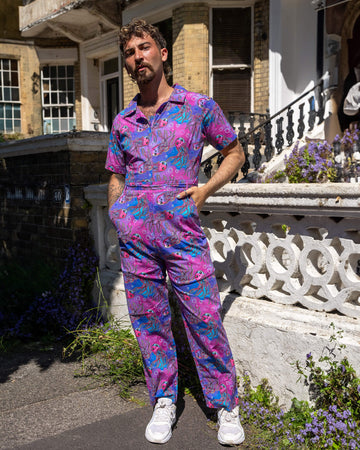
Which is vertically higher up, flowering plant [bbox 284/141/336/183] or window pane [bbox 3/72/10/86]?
window pane [bbox 3/72/10/86]

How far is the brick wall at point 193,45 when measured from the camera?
33.6ft

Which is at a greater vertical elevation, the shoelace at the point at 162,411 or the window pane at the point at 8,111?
the window pane at the point at 8,111

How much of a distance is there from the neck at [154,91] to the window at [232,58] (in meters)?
7.90

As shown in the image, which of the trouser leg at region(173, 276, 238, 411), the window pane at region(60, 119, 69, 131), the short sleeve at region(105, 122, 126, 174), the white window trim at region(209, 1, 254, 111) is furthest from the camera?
the window pane at region(60, 119, 69, 131)

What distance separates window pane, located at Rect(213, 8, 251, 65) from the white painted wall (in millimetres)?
747

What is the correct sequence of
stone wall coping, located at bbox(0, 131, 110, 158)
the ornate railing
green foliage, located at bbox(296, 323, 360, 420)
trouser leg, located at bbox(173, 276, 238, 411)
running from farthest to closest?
the ornate railing, stone wall coping, located at bbox(0, 131, 110, 158), trouser leg, located at bbox(173, 276, 238, 411), green foliage, located at bbox(296, 323, 360, 420)

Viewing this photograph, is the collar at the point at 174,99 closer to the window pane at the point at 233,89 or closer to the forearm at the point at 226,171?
the forearm at the point at 226,171

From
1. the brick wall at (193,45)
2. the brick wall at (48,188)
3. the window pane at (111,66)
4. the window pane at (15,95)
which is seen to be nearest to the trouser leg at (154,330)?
the brick wall at (48,188)

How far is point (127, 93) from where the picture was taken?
1220 cm

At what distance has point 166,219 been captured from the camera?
2662mm

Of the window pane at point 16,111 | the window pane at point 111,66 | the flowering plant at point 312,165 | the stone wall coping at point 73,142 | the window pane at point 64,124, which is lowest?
the flowering plant at point 312,165

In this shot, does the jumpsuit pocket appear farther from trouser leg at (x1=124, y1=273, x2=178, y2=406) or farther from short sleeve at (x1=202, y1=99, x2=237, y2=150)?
short sleeve at (x1=202, y1=99, x2=237, y2=150)

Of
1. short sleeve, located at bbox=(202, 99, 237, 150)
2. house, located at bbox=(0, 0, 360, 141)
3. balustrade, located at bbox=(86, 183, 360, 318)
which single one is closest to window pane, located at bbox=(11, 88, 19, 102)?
house, located at bbox=(0, 0, 360, 141)

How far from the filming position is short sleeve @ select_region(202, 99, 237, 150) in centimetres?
278
